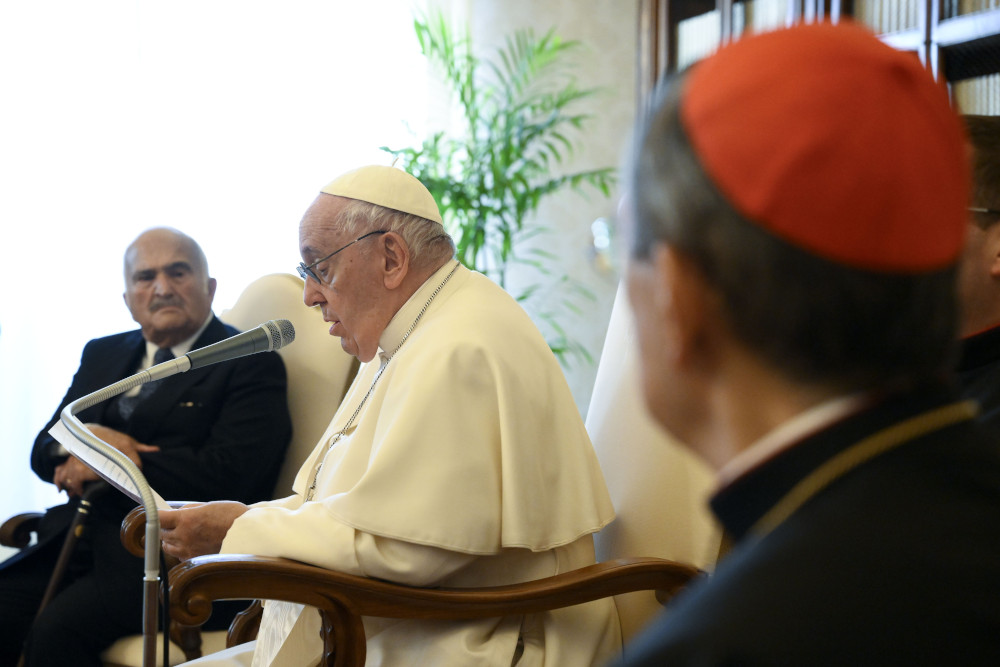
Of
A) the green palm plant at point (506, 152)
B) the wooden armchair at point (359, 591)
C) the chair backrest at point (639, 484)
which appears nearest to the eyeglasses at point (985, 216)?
the chair backrest at point (639, 484)

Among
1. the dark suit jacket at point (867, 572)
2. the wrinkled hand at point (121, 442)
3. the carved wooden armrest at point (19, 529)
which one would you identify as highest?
the dark suit jacket at point (867, 572)

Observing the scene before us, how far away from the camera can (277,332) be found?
5.50 ft

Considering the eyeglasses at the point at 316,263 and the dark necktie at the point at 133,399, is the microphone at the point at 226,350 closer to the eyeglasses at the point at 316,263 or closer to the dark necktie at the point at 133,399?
the eyeglasses at the point at 316,263

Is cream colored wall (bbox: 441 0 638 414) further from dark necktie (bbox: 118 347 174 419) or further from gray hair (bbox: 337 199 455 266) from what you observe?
gray hair (bbox: 337 199 455 266)

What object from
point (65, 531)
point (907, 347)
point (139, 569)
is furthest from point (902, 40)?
point (65, 531)

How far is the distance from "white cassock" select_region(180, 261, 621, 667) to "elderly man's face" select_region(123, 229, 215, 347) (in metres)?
1.34

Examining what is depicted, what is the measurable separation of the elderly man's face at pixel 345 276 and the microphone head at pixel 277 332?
0.95 feet

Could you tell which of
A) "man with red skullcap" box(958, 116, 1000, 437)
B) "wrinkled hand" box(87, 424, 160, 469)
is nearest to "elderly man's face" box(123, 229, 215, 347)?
"wrinkled hand" box(87, 424, 160, 469)

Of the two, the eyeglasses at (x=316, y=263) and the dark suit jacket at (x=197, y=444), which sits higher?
the eyeglasses at (x=316, y=263)

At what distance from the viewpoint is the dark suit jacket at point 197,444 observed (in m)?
2.51

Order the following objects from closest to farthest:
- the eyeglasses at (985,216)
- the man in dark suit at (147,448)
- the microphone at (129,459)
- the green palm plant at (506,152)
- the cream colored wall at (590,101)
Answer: the microphone at (129,459)
the eyeglasses at (985,216)
the man in dark suit at (147,448)
the green palm plant at (506,152)
the cream colored wall at (590,101)

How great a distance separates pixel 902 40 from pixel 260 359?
2144 millimetres

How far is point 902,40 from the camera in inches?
107

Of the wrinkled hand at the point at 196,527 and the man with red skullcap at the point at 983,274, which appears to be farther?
the wrinkled hand at the point at 196,527
